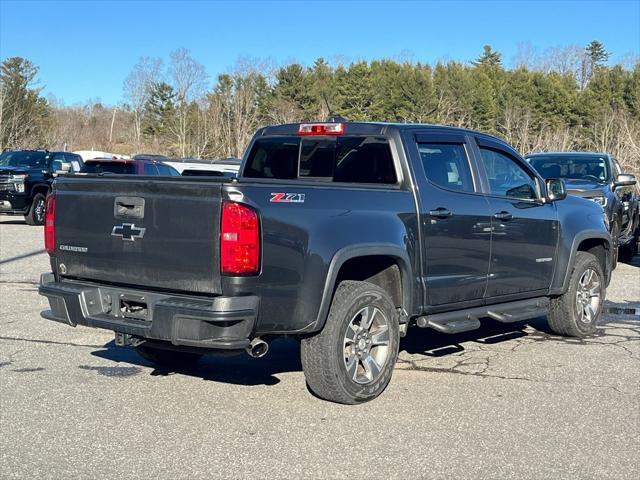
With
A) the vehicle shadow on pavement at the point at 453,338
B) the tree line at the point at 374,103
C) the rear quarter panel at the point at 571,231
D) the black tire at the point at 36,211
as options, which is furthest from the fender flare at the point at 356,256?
the tree line at the point at 374,103

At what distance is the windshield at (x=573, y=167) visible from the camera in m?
13.0

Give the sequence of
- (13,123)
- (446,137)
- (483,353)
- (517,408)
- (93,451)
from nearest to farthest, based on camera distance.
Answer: (93,451) → (517,408) → (446,137) → (483,353) → (13,123)

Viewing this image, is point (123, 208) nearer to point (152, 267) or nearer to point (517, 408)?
point (152, 267)

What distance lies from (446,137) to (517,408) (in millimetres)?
2371

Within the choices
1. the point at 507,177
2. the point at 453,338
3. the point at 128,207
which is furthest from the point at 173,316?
the point at 453,338

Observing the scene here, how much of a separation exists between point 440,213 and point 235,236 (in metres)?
2.04

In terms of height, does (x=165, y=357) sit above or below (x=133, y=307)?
below

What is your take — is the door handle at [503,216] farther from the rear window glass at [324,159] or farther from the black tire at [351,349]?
the black tire at [351,349]

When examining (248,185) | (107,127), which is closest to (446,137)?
(248,185)

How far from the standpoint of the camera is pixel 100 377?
20.7 feet

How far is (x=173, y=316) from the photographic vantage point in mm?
4824

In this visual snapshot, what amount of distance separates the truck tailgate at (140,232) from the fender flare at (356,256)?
0.78 meters

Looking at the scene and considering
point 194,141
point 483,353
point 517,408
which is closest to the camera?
point 517,408

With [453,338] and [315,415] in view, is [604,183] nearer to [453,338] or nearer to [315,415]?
[453,338]
